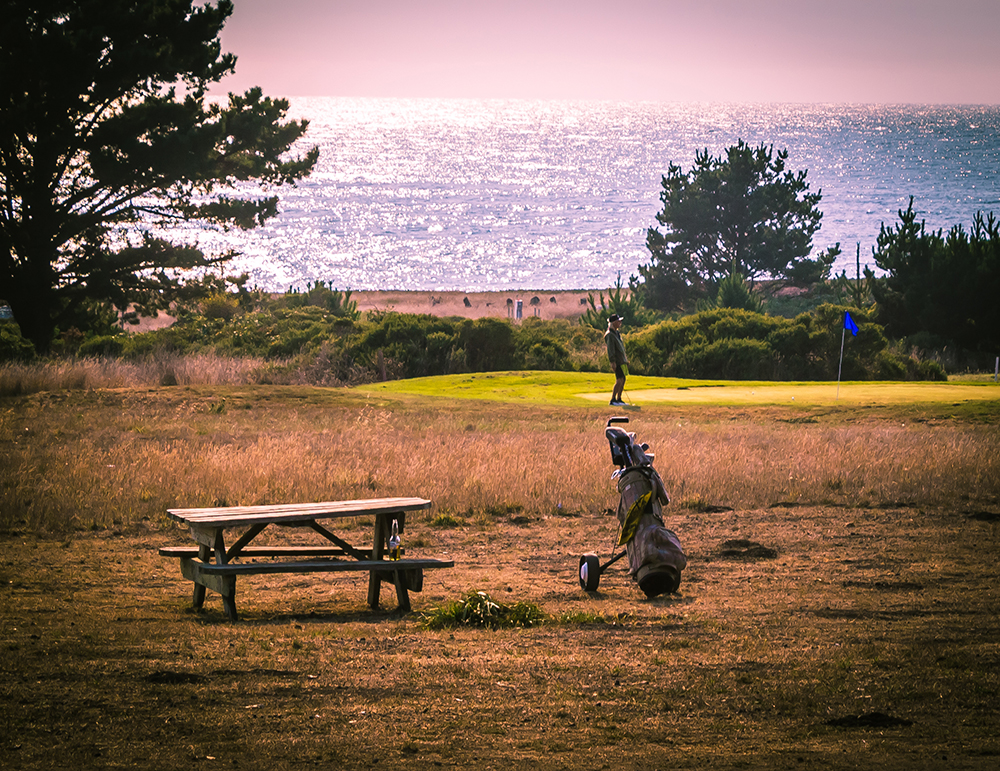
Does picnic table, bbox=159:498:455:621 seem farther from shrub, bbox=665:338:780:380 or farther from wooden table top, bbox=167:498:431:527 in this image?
shrub, bbox=665:338:780:380

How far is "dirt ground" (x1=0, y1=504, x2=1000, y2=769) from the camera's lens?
4715 millimetres

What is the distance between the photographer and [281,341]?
35750 mm

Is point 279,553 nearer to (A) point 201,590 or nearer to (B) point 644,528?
(A) point 201,590

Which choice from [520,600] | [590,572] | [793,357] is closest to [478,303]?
[793,357]

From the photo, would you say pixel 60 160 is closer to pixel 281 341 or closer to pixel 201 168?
pixel 201 168

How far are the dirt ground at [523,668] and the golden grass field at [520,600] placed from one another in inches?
1.0

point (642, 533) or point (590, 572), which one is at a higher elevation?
point (642, 533)

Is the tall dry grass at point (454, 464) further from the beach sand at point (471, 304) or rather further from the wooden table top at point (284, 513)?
the beach sand at point (471, 304)

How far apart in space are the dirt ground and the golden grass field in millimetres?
26

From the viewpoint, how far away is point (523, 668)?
20.2 feet

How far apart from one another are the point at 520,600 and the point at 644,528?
118 centimetres

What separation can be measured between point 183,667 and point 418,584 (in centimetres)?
247

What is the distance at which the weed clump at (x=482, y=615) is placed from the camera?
24.4 feet

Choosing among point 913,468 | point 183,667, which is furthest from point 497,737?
point 913,468
